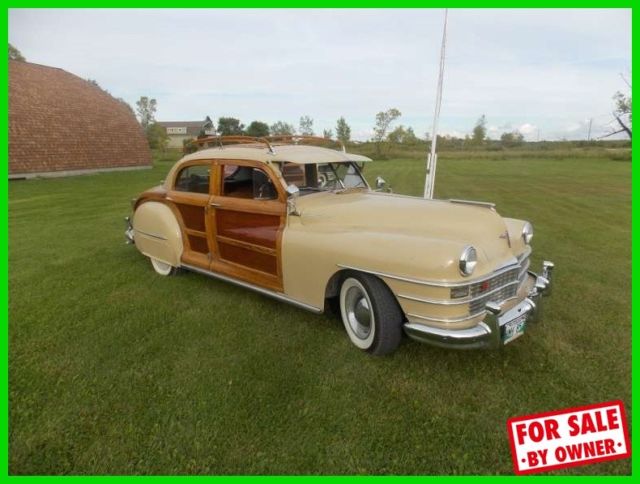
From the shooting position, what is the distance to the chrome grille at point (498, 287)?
2.93 metres

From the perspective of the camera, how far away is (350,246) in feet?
10.7

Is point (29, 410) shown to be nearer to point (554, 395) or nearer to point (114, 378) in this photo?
point (114, 378)

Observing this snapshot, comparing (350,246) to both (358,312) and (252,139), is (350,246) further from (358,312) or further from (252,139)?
(252,139)

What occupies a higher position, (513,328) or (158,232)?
(158,232)

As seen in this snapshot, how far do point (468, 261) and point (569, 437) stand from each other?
1.25m

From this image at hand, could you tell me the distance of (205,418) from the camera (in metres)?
2.71

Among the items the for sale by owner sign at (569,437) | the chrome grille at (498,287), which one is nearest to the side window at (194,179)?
the chrome grille at (498,287)

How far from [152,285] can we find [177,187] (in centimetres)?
127

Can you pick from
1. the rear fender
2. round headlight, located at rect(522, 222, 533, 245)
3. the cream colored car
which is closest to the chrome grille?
the cream colored car

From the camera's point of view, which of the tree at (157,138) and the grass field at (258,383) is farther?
the tree at (157,138)

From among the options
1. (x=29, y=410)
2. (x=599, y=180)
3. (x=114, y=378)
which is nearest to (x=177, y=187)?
(x=114, y=378)

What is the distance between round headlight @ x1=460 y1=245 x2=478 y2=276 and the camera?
2.78 m

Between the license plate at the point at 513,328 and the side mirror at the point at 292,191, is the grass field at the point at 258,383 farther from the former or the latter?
the side mirror at the point at 292,191

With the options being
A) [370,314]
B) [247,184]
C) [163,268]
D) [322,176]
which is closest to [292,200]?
[247,184]
